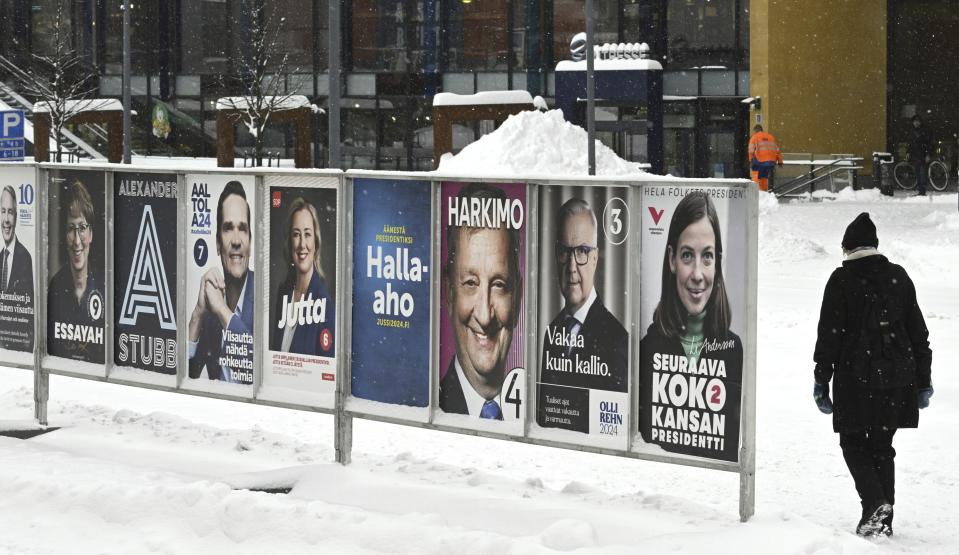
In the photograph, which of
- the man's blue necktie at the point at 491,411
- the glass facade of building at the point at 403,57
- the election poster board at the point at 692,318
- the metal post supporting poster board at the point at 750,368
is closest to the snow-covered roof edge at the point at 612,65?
the glass facade of building at the point at 403,57

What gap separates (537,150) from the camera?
2927 cm

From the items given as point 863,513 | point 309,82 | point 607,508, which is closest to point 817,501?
point 863,513

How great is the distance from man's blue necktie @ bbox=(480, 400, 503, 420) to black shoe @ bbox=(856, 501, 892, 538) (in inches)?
83.0

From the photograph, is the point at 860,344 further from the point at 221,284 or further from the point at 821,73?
the point at 821,73

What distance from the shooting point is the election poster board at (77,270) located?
371 inches

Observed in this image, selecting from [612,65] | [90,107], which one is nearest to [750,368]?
[612,65]

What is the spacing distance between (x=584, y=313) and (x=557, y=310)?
17 centimetres

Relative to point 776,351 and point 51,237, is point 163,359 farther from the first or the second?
point 776,351

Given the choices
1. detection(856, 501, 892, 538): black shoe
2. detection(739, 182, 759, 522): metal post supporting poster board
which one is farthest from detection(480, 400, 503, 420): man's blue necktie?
detection(856, 501, 892, 538): black shoe

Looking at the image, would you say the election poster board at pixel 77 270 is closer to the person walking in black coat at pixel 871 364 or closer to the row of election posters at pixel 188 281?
the row of election posters at pixel 188 281

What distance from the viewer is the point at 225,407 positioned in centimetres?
1048

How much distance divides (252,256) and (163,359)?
1.11 m

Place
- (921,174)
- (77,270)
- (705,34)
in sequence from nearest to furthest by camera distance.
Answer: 1. (77,270)
2. (921,174)
3. (705,34)

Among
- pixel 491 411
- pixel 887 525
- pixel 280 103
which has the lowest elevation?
pixel 887 525
